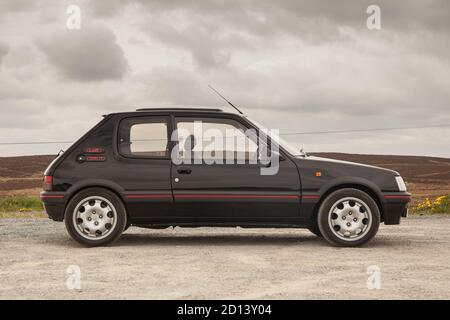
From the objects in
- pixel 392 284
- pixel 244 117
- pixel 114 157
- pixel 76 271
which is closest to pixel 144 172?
pixel 114 157

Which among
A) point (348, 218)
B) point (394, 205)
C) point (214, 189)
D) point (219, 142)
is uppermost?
point (219, 142)

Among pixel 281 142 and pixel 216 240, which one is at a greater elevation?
pixel 281 142

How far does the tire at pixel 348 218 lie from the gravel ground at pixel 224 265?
7.8 inches

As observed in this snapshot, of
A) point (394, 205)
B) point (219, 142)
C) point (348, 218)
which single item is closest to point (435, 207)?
point (394, 205)

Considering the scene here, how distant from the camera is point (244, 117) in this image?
9320 mm

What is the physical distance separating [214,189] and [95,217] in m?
1.58

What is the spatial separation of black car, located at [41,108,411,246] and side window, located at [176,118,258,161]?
1 centimetres

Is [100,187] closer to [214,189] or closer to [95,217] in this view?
[95,217]

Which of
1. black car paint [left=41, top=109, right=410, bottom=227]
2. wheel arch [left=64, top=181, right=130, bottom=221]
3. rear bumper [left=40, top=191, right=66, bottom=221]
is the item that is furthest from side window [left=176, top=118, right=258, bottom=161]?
rear bumper [left=40, top=191, right=66, bottom=221]

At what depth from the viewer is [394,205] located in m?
9.23

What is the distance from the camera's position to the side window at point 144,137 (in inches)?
365

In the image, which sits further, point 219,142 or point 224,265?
point 219,142

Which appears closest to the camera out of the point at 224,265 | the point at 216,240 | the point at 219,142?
the point at 224,265
